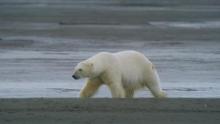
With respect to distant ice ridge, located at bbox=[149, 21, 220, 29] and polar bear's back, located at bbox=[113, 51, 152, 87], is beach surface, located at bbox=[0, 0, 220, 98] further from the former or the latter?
polar bear's back, located at bbox=[113, 51, 152, 87]

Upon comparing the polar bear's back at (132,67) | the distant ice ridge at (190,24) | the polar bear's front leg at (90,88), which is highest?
the polar bear's back at (132,67)

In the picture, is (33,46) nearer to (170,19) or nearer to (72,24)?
(72,24)

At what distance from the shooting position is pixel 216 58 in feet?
63.3

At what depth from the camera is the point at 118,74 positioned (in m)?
11.7

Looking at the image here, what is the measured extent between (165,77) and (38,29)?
47.6 feet

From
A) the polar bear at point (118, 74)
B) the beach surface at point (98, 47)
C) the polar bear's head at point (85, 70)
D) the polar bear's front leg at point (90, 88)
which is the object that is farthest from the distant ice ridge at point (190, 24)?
the polar bear's head at point (85, 70)

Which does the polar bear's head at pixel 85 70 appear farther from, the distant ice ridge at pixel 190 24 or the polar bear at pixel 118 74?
the distant ice ridge at pixel 190 24

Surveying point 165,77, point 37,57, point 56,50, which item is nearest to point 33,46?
point 56,50

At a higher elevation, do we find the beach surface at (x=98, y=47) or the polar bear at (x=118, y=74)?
the polar bear at (x=118, y=74)
